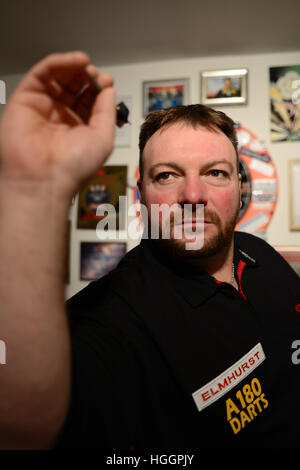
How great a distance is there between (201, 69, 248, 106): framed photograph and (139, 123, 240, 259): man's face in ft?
2.92

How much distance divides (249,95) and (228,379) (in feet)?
4.99

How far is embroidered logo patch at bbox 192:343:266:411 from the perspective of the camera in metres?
0.55

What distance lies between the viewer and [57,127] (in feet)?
1.29

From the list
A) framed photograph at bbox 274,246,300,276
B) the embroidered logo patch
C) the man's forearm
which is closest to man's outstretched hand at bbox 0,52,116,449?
the man's forearm

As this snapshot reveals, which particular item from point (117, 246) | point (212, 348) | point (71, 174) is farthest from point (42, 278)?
point (117, 246)

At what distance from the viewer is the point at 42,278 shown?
0.33m

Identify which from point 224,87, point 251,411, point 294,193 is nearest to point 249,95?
point 224,87

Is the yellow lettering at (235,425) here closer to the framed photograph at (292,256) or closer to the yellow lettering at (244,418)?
the yellow lettering at (244,418)

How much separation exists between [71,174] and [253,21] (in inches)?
56.7

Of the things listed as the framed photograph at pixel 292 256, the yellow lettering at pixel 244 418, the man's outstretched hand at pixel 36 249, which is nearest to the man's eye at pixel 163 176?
the man's outstretched hand at pixel 36 249

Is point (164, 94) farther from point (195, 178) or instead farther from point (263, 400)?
point (263, 400)

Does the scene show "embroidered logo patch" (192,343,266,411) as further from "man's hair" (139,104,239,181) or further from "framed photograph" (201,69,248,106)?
"framed photograph" (201,69,248,106)

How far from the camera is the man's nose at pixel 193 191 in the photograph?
676 millimetres

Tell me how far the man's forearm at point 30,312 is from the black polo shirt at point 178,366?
0.09 metres
